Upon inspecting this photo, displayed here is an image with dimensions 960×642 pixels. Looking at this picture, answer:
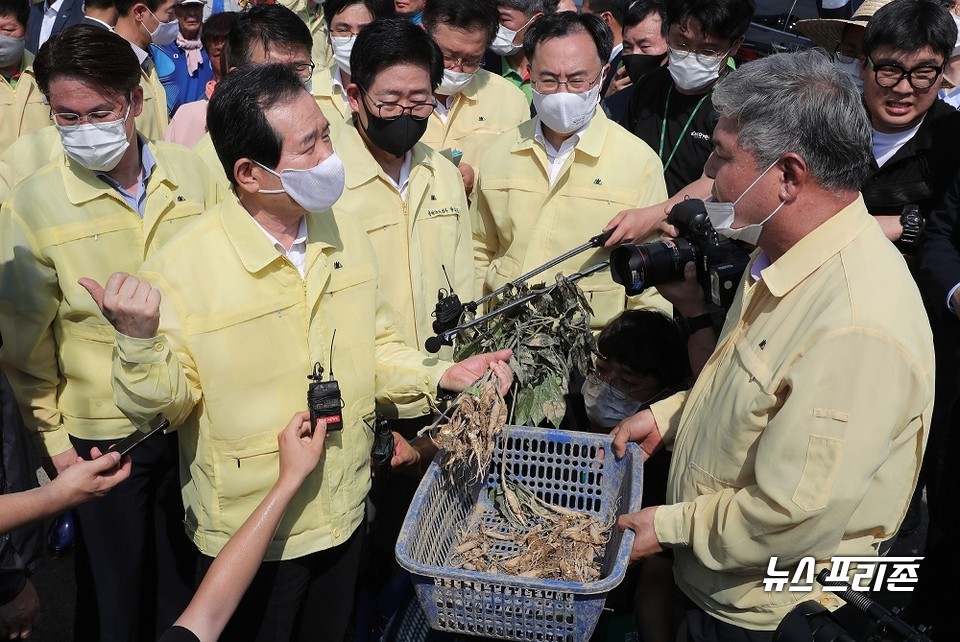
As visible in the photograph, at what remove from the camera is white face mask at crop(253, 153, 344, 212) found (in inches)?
107

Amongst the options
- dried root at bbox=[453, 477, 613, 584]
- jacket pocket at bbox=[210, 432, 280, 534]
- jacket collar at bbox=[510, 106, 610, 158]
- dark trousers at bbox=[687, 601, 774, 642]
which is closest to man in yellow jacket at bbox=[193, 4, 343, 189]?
jacket collar at bbox=[510, 106, 610, 158]

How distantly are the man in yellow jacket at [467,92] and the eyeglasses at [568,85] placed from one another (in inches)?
34.4

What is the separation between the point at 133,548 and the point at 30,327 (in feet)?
3.19

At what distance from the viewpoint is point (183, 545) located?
372 cm

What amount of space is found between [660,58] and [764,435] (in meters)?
4.68

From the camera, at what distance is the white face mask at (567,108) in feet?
13.1

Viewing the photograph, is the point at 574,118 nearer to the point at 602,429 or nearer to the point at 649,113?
the point at 649,113

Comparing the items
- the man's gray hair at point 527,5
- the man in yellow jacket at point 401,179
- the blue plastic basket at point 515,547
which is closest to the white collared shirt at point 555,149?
the man in yellow jacket at point 401,179

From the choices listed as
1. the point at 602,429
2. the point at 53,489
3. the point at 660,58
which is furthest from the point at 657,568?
the point at 660,58

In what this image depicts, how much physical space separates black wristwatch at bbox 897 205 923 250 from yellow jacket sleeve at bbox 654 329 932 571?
1.67 metres

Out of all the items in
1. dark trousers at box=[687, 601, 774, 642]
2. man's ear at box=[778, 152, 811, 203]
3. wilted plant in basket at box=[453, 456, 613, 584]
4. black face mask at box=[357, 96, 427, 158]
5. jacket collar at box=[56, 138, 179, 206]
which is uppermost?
man's ear at box=[778, 152, 811, 203]

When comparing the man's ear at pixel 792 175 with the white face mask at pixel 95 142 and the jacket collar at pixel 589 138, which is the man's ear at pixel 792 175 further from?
the white face mask at pixel 95 142

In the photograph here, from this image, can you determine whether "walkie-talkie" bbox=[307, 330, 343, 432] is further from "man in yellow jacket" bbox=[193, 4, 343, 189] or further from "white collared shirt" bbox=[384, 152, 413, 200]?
"man in yellow jacket" bbox=[193, 4, 343, 189]

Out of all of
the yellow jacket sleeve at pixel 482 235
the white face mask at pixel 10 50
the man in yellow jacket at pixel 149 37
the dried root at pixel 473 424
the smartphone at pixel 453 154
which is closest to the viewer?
the dried root at pixel 473 424
